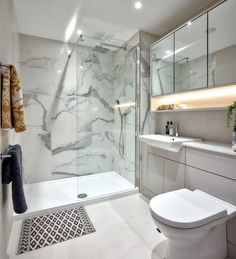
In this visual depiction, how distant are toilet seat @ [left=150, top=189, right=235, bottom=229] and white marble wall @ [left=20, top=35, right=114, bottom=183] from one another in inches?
74.0

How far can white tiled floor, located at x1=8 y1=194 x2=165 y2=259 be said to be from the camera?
1.48 m

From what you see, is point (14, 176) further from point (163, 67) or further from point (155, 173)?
point (163, 67)

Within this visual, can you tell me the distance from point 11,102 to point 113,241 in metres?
1.50

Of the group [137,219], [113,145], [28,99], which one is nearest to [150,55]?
[113,145]

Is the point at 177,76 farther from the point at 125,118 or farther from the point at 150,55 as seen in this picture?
the point at 125,118

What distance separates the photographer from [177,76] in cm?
219

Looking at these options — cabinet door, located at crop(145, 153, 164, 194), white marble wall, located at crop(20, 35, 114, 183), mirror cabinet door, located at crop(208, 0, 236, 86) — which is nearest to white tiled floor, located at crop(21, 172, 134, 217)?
white marble wall, located at crop(20, 35, 114, 183)

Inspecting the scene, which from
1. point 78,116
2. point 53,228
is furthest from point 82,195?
point 78,116

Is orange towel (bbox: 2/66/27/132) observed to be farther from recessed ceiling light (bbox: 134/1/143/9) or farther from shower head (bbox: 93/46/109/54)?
shower head (bbox: 93/46/109/54)

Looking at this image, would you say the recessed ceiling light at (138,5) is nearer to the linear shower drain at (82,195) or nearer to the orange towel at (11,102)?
the orange towel at (11,102)

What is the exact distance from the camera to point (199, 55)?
190 cm

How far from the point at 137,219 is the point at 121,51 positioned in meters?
2.51

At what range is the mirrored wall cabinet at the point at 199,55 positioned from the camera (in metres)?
1.61

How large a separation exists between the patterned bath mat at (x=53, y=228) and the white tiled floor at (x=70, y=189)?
17 centimetres
